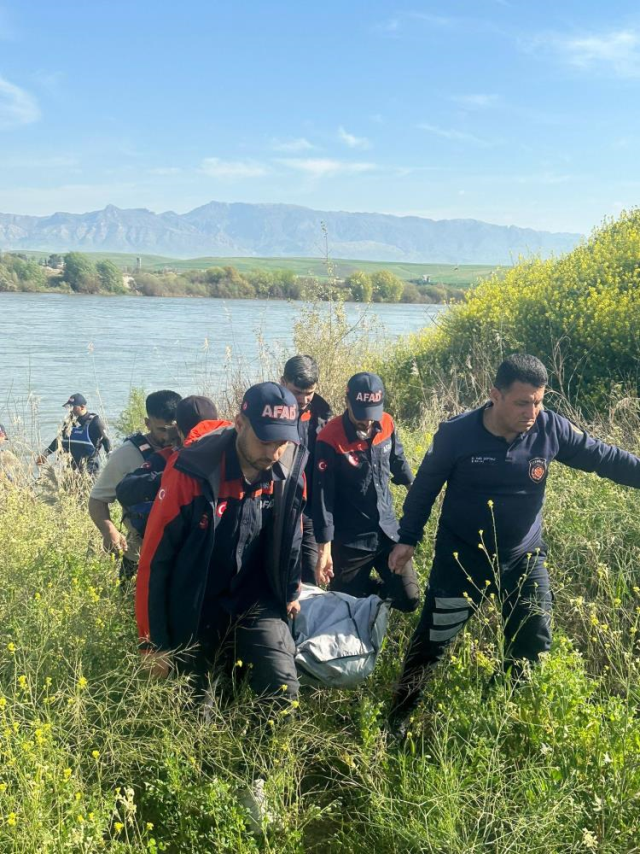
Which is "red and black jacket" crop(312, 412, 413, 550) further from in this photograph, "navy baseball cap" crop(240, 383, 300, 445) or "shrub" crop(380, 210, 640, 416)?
"shrub" crop(380, 210, 640, 416)

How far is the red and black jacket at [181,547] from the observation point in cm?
302

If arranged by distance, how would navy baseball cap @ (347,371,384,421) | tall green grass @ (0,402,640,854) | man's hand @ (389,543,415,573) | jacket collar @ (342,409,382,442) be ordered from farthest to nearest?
jacket collar @ (342,409,382,442) → navy baseball cap @ (347,371,384,421) → man's hand @ (389,543,415,573) → tall green grass @ (0,402,640,854)

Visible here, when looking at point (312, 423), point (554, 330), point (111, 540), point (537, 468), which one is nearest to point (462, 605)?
point (537, 468)

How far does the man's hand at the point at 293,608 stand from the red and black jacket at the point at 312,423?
1310mm

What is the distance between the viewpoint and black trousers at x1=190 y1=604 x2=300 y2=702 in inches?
124

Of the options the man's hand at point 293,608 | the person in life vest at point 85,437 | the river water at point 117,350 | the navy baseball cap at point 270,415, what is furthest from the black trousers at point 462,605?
the person in life vest at point 85,437

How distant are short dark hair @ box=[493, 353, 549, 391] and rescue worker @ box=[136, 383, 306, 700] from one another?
3.31ft

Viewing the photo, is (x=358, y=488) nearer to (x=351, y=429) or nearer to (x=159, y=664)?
(x=351, y=429)

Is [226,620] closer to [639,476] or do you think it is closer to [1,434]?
[639,476]

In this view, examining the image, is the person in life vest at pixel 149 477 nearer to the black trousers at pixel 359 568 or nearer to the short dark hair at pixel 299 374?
the short dark hair at pixel 299 374

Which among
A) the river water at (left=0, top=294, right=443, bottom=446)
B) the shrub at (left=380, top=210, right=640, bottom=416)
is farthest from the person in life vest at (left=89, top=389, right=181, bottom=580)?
the shrub at (left=380, top=210, right=640, bottom=416)

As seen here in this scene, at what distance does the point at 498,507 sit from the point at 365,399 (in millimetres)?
1271

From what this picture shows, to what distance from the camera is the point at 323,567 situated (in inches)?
171

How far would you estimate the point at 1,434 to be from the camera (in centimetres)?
834
